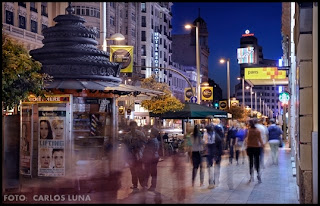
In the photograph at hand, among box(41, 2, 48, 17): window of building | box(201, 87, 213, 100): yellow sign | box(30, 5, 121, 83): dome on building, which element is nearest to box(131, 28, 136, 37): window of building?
box(41, 2, 48, 17): window of building

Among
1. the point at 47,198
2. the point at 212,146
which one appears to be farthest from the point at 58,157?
the point at 212,146

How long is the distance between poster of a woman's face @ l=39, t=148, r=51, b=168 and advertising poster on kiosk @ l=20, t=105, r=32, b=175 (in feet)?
1.28

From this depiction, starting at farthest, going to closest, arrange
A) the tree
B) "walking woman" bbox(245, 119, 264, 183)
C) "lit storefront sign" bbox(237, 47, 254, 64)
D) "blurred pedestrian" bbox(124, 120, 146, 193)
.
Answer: "lit storefront sign" bbox(237, 47, 254, 64)
"walking woman" bbox(245, 119, 264, 183)
"blurred pedestrian" bbox(124, 120, 146, 193)
the tree

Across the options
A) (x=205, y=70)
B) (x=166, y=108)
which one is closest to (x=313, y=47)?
(x=166, y=108)

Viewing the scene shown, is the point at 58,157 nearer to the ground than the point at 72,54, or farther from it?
nearer to the ground

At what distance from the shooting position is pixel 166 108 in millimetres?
23484

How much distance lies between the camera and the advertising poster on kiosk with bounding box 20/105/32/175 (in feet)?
42.0

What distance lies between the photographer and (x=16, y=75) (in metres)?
10.3

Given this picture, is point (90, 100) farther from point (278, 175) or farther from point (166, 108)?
point (166, 108)

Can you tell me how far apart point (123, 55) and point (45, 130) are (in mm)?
10357

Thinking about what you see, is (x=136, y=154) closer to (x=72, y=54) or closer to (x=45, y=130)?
(x=45, y=130)

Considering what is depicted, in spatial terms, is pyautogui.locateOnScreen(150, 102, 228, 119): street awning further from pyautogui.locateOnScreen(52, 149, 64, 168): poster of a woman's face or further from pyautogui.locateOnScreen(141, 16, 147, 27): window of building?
pyautogui.locateOnScreen(141, 16, 147, 27): window of building

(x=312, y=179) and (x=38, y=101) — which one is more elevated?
(x=38, y=101)

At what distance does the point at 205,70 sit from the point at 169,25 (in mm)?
41484
